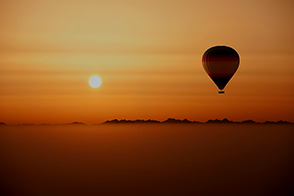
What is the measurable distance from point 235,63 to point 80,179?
47.5ft

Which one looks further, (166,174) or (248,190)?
(166,174)

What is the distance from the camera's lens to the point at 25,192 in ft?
84.2

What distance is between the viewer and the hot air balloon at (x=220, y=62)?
25.6m

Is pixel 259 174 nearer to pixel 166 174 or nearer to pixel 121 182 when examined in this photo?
pixel 166 174

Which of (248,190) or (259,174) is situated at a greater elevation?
(259,174)

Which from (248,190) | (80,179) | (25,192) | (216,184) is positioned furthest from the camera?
(80,179)

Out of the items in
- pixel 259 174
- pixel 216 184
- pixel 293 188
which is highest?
pixel 259 174

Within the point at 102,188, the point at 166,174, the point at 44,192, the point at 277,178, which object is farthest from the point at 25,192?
the point at 277,178

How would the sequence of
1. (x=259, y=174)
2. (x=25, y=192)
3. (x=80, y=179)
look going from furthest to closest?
(x=259, y=174) → (x=80, y=179) → (x=25, y=192)

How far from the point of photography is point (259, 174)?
1483 inches

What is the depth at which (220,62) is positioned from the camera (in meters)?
25.5

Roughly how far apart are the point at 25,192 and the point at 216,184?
11667mm

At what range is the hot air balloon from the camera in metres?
25.6

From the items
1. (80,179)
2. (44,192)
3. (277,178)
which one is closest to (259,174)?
(277,178)
